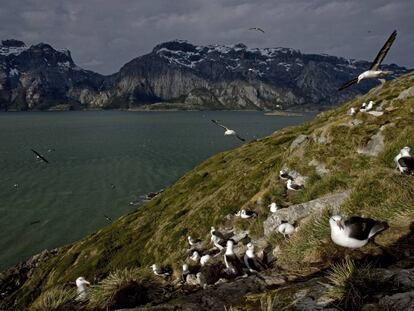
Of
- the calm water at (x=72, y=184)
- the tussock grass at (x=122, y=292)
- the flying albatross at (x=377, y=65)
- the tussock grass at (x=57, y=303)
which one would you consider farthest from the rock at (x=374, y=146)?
the calm water at (x=72, y=184)

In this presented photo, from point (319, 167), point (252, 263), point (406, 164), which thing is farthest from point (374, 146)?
point (252, 263)

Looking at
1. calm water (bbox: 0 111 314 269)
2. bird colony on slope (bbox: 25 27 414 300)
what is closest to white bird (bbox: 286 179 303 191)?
bird colony on slope (bbox: 25 27 414 300)

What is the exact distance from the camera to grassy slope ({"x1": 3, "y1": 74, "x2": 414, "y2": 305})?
32.7 ft

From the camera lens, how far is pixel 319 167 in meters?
21.6

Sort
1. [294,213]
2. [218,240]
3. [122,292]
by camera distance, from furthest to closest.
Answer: [218,240]
[294,213]
[122,292]

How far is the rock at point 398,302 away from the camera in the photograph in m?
5.08

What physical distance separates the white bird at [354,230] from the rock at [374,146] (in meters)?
12.4

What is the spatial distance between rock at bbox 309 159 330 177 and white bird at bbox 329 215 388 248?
12.7 meters

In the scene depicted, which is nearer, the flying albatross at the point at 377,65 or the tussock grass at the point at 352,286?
the tussock grass at the point at 352,286

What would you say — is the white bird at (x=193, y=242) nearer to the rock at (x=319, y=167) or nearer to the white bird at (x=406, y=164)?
Result: the rock at (x=319, y=167)

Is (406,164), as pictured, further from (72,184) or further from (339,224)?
(72,184)

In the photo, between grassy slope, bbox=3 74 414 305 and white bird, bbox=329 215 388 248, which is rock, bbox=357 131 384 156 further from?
white bird, bbox=329 215 388 248

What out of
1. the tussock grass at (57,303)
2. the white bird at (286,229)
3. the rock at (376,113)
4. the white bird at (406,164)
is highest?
the rock at (376,113)

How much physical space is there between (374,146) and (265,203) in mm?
7646
